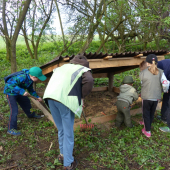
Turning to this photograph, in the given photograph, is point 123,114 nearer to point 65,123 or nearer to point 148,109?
point 148,109

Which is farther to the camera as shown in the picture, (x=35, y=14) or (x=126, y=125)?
(x=35, y=14)

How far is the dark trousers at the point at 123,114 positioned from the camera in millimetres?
3947

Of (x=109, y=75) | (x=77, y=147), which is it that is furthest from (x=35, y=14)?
(x=77, y=147)

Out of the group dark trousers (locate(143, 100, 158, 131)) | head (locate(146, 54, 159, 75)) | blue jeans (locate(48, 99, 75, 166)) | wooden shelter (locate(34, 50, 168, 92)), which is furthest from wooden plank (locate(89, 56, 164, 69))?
blue jeans (locate(48, 99, 75, 166))

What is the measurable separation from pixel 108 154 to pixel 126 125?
1.17 meters

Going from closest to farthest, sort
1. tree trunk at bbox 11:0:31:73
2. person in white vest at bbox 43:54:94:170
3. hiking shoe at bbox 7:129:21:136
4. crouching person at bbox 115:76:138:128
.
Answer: person in white vest at bbox 43:54:94:170
hiking shoe at bbox 7:129:21:136
crouching person at bbox 115:76:138:128
tree trunk at bbox 11:0:31:73

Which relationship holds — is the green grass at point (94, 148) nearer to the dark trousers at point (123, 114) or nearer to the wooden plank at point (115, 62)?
the dark trousers at point (123, 114)

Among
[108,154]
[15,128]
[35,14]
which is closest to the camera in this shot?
[108,154]

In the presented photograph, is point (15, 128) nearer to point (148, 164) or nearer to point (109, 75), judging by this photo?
point (148, 164)

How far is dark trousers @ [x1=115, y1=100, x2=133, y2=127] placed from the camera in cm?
395

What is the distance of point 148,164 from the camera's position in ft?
9.65

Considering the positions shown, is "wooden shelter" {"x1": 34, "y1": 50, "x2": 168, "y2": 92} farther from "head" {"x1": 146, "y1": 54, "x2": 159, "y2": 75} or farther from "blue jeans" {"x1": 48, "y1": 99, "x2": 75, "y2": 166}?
"blue jeans" {"x1": 48, "y1": 99, "x2": 75, "y2": 166}

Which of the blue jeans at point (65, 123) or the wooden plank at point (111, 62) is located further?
the wooden plank at point (111, 62)

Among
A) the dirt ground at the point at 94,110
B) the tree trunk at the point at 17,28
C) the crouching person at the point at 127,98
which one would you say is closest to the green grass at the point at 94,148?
the dirt ground at the point at 94,110
